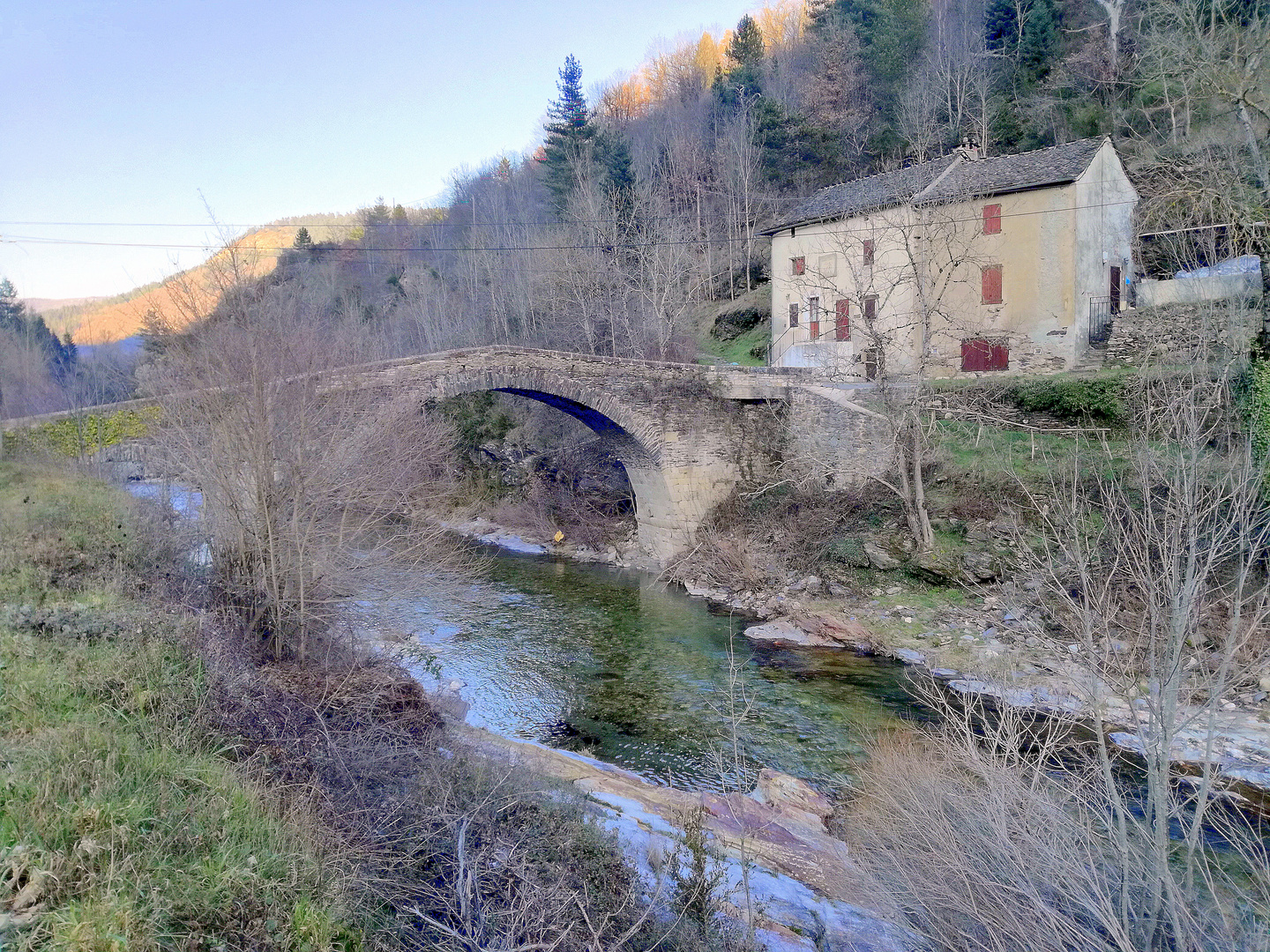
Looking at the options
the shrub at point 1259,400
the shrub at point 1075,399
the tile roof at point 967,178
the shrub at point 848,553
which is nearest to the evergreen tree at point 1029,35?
the tile roof at point 967,178

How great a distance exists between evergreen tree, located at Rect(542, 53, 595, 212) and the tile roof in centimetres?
1287

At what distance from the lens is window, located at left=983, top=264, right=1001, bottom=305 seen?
16719mm

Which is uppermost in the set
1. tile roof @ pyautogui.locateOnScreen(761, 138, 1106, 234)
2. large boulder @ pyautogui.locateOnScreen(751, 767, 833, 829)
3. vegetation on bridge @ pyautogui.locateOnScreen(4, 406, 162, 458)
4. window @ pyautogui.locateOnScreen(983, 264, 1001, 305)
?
tile roof @ pyautogui.locateOnScreen(761, 138, 1106, 234)

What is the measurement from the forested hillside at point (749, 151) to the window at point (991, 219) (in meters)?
2.59

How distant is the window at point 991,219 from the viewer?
16531 millimetres

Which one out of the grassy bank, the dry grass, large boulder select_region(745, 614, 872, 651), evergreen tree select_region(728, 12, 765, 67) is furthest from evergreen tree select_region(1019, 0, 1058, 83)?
the grassy bank

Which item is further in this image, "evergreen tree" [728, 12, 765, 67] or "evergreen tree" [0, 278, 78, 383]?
"evergreen tree" [728, 12, 765, 67]

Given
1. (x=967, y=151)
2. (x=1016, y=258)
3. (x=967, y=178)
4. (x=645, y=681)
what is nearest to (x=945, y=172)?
(x=967, y=151)

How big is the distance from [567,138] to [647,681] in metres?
25.8

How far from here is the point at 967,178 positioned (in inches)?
603

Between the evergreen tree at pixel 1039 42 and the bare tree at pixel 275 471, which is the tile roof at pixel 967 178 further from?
the bare tree at pixel 275 471

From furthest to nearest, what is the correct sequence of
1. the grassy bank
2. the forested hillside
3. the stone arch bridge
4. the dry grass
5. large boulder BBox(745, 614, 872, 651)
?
the forested hillside
the stone arch bridge
large boulder BBox(745, 614, 872, 651)
the dry grass
the grassy bank

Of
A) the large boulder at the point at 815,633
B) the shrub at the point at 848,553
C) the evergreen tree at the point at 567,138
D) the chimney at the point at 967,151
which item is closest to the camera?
the large boulder at the point at 815,633

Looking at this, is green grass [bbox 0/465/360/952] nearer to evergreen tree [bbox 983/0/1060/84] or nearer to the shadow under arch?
the shadow under arch
